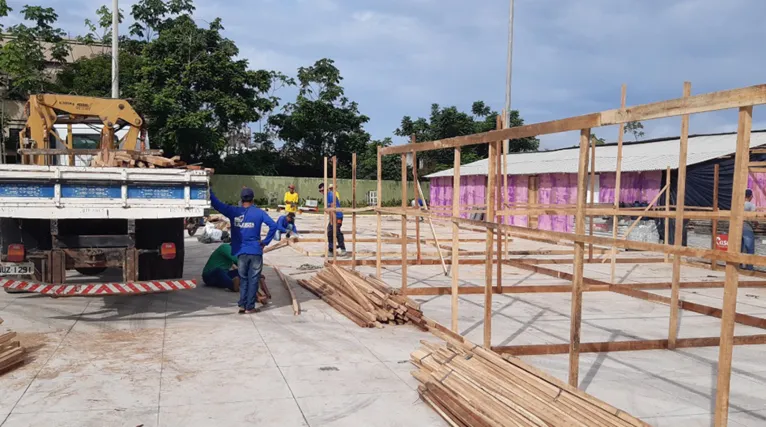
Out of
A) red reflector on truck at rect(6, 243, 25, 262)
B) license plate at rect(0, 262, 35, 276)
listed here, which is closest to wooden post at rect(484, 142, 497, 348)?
license plate at rect(0, 262, 35, 276)

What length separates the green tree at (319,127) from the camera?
48844 millimetres

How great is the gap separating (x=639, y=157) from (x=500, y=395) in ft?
65.2

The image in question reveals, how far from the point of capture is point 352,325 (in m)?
8.24

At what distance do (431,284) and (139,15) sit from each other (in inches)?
1557

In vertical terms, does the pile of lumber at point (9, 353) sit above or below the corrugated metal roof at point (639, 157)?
below

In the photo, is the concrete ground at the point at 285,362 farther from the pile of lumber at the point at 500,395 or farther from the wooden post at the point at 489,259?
the wooden post at the point at 489,259

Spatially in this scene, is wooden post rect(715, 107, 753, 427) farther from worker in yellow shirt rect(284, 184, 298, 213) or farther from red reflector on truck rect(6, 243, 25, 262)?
worker in yellow shirt rect(284, 184, 298, 213)

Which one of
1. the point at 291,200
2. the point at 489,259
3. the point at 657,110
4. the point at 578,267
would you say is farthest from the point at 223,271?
the point at 291,200

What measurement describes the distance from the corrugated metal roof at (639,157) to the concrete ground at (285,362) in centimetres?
935

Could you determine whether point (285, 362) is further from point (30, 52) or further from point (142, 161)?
point (30, 52)

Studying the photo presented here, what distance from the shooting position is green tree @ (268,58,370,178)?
160 ft

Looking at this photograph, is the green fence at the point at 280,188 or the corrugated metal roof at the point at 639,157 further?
the green fence at the point at 280,188

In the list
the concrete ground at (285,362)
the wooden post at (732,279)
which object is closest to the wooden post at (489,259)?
the concrete ground at (285,362)

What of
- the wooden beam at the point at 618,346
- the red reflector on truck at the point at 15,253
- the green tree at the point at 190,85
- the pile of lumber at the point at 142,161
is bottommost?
the wooden beam at the point at 618,346
